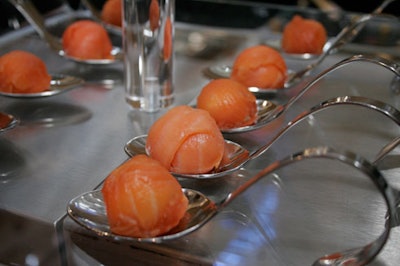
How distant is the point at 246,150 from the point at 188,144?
74 mm

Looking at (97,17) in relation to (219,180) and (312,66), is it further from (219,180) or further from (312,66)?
(219,180)

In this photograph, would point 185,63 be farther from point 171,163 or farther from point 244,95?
point 171,163

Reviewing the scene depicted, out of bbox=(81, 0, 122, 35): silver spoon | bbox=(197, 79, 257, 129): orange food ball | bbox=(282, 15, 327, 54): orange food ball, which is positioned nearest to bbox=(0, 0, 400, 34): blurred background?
bbox=(81, 0, 122, 35): silver spoon

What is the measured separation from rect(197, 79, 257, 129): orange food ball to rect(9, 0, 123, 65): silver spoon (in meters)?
0.20

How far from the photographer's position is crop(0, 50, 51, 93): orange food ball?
0.65 meters

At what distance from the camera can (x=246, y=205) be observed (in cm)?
49

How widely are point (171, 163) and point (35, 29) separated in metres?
0.44

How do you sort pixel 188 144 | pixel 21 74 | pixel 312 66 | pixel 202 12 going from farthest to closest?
1. pixel 202 12
2. pixel 312 66
3. pixel 21 74
4. pixel 188 144

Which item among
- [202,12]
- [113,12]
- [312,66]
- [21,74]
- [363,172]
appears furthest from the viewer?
[202,12]

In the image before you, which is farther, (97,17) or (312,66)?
(97,17)

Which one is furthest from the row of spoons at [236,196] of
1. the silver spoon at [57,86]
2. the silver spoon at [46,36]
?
the silver spoon at [46,36]

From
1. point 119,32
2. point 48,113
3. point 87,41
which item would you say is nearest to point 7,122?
point 48,113

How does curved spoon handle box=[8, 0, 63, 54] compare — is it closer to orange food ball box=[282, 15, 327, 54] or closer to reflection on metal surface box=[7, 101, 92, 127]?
reflection on metal surface box=[7, 101, 92, 127]

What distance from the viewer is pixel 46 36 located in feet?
2.69
